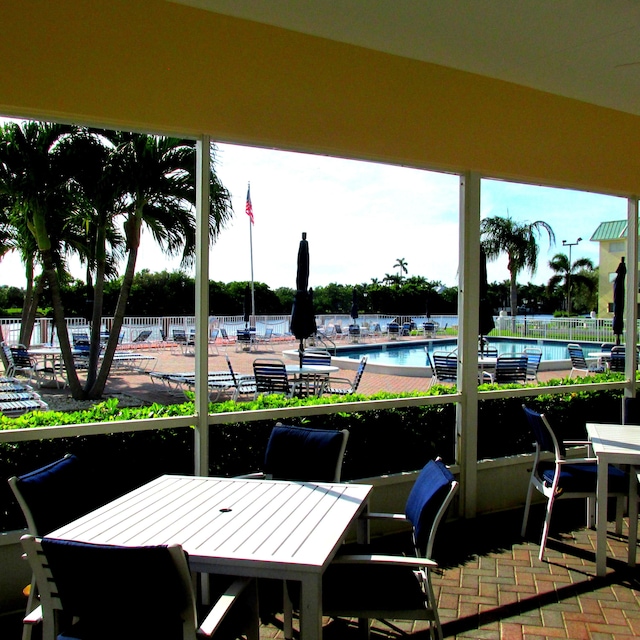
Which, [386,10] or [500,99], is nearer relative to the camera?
[386,10]

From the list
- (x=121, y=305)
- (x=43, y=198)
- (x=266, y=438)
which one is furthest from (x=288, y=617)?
(x=121, y=305)

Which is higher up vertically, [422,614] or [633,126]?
[633,126]

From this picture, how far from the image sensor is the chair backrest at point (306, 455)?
293 centimetres

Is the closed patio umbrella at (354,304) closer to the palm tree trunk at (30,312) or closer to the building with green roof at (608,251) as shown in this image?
the building with green roof at (608,251)

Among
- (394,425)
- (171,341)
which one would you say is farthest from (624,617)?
(171,341)

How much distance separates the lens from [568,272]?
3108 cm

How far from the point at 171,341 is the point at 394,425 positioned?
11.0 m

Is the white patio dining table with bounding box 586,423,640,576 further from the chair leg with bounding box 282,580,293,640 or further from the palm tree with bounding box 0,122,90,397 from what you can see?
the palm tree with bounding box 0,122,90,397

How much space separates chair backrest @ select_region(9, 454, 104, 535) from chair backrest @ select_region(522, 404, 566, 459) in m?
2.58

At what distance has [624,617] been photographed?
9.05 feet

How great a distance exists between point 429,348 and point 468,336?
13.6 meters

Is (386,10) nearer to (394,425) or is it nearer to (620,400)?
(394,425)

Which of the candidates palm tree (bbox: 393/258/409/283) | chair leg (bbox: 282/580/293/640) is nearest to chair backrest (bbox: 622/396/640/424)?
chair leg (bbox: 282/580/293/640)

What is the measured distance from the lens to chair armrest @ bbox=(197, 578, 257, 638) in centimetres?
165
